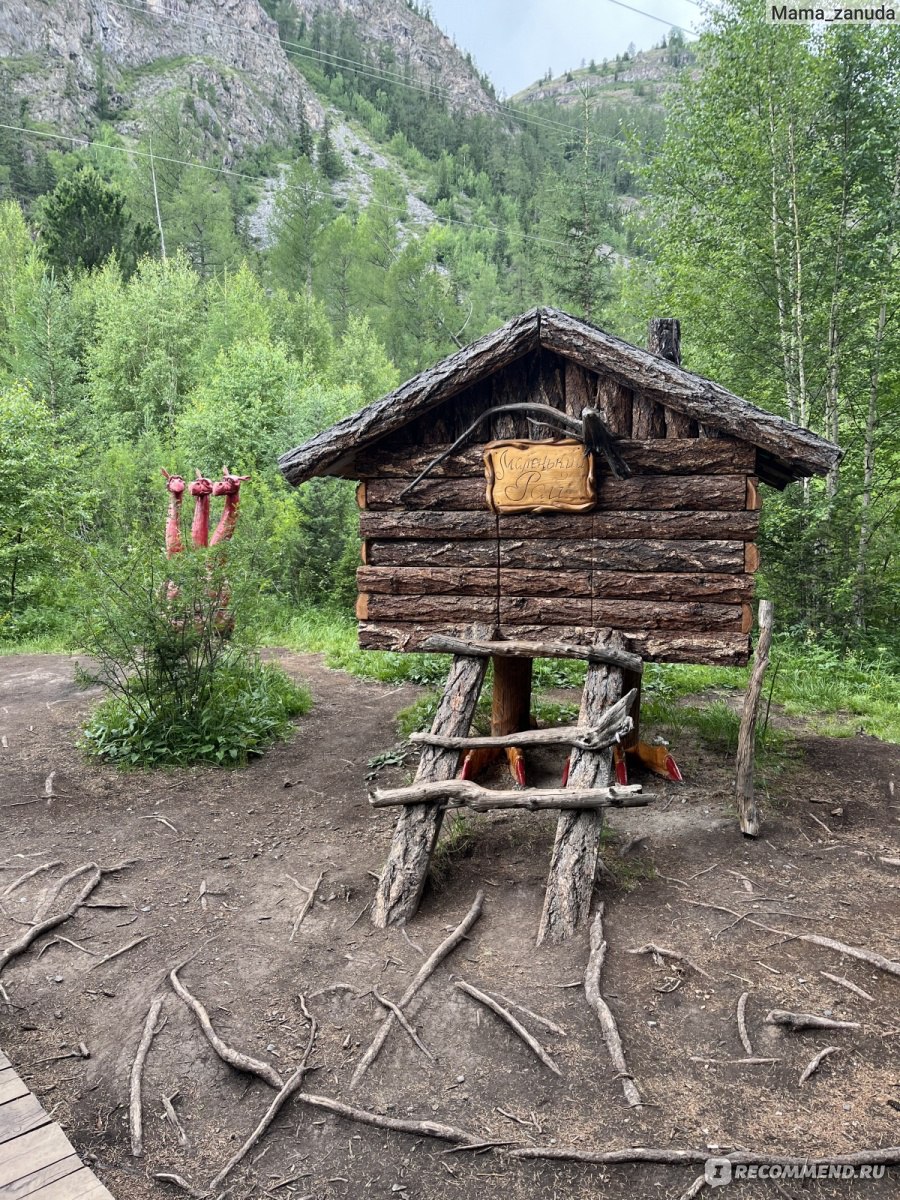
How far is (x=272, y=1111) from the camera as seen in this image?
10.5 ft

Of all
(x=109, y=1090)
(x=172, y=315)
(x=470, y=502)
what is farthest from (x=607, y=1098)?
(x=172, y=315)

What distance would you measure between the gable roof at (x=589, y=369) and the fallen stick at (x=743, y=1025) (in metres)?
3.57

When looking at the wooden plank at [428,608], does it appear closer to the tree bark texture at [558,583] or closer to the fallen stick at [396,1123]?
the tree bark texture at [558,583]

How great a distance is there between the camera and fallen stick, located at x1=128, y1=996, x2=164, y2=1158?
10.1 feet

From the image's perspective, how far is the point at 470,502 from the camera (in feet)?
20.6

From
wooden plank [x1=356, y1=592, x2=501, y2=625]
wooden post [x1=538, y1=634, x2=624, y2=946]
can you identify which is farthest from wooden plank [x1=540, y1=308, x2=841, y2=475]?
wooden post [x1=538, y1=634, x2=624, y2=946]

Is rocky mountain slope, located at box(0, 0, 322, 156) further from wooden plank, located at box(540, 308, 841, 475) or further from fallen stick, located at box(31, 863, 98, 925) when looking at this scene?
fallen stick, located at box(31, 863, 98, 925)

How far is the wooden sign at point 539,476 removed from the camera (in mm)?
5871

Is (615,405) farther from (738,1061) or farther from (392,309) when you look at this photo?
(392,309)

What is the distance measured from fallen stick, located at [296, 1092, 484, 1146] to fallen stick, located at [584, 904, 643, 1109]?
716 mm

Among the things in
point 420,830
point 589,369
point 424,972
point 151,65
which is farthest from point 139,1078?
point 151,65

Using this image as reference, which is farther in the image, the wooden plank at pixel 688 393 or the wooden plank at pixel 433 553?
the wooden plank at pixel 433 553

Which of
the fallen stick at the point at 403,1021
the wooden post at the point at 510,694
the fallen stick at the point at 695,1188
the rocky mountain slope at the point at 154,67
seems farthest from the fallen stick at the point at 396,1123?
the rocky mountain slope at the point at 154,67

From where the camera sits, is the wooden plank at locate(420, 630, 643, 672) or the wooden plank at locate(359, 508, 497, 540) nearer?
the wooden plank at locate(420, 630, 643, 672)
